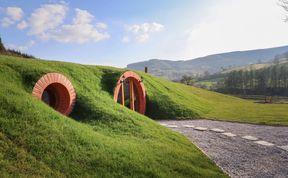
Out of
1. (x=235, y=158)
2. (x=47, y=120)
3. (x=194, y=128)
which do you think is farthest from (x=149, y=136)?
(x=194, y=128)

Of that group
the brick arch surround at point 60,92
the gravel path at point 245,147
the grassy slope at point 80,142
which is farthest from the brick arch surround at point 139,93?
the brick arch surround at point 60,92

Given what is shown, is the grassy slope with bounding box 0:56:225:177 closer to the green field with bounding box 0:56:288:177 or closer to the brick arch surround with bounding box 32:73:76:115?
the green field with bounding box 0:56:288:177

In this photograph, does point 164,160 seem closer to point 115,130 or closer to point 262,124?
point 115,130

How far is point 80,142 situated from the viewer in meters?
9.98

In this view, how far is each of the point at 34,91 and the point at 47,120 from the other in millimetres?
4130

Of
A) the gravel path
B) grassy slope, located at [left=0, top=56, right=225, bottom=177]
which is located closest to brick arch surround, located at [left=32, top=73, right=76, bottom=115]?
grassy slope, located at [left=0, top=56, right=225, bottom=177]

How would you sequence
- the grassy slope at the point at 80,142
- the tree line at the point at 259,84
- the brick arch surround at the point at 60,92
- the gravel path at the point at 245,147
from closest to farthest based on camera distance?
the grassy slope at the point at 80,142 < the gravel path at the point at 245,147 < the brick arch surround at the point at 60,92 < the tree line at the point at 259,84

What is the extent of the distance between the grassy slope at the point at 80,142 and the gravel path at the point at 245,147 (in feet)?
4.38

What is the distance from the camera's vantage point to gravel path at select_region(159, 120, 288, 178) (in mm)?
12477

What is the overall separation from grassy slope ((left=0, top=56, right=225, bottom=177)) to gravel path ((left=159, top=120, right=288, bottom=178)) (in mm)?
1334

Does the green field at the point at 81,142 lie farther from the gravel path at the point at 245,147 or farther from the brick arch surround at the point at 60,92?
the gravel path at the point at 245,147

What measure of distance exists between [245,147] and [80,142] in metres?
10.3

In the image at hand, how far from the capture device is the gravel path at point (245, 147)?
40.9 feet

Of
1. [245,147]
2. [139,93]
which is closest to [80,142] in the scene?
[245,147]
